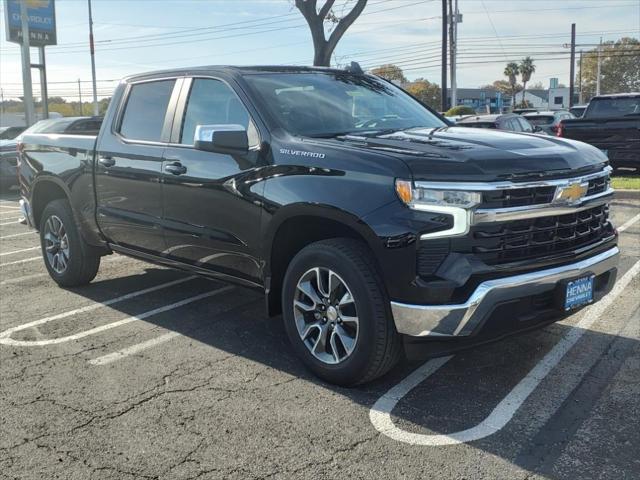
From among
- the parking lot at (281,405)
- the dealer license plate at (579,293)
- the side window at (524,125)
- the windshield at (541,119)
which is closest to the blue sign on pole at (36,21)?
the windshield at (541,119)

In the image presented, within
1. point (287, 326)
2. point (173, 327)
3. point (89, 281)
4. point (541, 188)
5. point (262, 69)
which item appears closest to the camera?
point (541, 188)

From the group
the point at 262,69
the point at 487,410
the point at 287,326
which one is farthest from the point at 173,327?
the point at 487,410

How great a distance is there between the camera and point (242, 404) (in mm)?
3742

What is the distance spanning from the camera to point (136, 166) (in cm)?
514

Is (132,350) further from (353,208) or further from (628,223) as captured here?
(628,223)

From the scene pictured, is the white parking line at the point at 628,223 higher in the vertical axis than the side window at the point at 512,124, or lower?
lower

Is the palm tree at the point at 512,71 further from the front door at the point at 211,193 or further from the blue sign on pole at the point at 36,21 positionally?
the front door at the point at 211,193

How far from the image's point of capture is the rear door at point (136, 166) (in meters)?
5.03

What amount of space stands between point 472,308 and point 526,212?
2.00 feet

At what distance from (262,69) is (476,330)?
2.56m

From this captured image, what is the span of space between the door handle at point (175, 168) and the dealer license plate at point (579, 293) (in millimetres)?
2665

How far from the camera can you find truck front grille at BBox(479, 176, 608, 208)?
3.38m

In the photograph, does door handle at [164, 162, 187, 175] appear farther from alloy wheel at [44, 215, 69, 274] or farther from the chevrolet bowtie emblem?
the chevrolet bowtie emblem

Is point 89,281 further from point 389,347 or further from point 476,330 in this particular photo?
point 476,330
